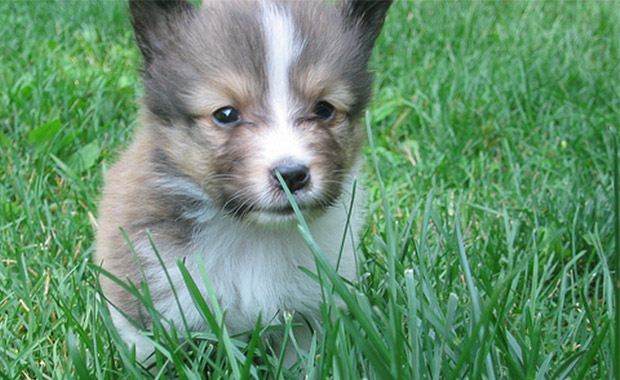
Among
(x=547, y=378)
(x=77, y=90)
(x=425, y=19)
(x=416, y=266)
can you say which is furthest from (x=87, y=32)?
(x=547, y=378)

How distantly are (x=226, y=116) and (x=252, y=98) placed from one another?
5.5 inches

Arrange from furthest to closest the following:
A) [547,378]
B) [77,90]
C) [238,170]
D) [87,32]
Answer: [87,32], [77,90], [238,170], [547,378]

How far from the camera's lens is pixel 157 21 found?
3068 mm

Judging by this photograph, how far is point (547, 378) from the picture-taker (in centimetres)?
256

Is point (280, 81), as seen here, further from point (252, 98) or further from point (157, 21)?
point (157, 21)

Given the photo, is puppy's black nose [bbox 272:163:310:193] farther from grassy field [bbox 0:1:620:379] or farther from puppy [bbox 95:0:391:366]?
grassy field [bbox 0:1:620:379]

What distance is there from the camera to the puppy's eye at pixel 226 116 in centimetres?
288

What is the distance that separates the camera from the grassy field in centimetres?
252

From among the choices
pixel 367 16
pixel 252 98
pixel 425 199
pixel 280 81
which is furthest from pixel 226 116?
pixel 425 199

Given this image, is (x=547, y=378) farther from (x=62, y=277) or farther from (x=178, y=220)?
(x=62, y=277)

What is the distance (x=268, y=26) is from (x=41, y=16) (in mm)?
4829

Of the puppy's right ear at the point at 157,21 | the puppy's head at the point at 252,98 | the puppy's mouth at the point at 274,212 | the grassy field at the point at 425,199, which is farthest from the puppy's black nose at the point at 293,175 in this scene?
the puppy's right ear at the point at 157,21

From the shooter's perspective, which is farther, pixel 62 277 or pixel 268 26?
pixel 62 277

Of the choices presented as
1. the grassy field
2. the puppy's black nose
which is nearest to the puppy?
the puppy's black nose
